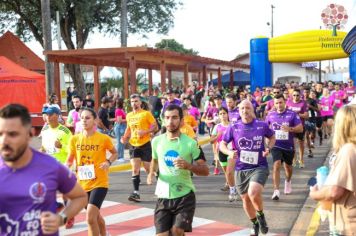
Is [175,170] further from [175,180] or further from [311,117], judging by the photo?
[311,117]

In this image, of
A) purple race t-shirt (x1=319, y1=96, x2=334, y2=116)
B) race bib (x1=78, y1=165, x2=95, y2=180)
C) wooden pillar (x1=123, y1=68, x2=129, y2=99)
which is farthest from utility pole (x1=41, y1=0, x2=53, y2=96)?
race bib (x1=78, y1=165, x2=95, y2=180)

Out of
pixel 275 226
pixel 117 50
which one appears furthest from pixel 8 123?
pixel 117 50

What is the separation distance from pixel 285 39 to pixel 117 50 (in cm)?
1207

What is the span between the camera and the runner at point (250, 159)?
23.7 feet

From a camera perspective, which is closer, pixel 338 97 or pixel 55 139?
pixel 55 139

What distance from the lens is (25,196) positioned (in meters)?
3.16

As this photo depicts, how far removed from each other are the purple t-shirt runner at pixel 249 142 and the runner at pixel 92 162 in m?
1.71

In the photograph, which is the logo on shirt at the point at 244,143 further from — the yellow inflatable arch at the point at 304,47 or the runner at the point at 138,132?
the yellow inflatable arch at the point at 304,47

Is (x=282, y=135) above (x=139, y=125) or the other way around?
the other way around

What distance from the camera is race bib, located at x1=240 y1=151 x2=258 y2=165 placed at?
748 cm

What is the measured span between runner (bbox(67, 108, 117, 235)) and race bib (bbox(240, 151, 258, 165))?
68.7 inches

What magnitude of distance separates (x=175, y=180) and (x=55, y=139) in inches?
115

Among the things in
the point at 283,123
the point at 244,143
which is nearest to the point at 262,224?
the point at 244,143

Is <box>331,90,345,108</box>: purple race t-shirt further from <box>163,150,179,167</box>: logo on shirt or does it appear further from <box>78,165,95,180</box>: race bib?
<box>163,150,179,167</box>: logo on shirt
